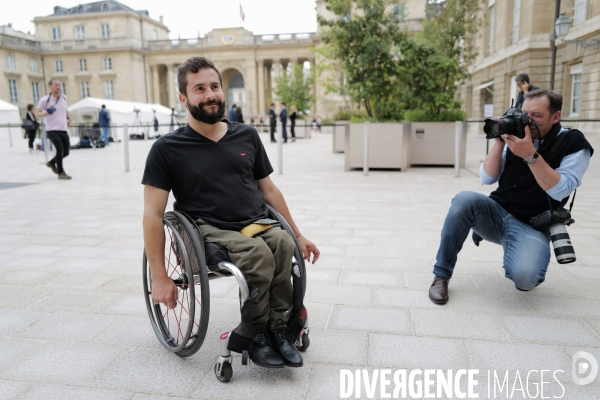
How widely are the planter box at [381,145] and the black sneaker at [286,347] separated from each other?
8.44 meters

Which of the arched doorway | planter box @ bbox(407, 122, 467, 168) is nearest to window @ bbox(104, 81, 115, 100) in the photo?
the arched doorway

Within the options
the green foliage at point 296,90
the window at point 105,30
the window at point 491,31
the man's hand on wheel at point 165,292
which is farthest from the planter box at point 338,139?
the window at point 105,30

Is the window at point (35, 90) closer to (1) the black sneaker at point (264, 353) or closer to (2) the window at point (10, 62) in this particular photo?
(2) the window at point (10, 62)

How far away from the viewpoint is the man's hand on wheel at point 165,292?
2.23 meters

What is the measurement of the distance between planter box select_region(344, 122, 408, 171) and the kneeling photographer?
7092 millimetres

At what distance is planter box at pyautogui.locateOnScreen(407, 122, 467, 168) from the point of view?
11281mm

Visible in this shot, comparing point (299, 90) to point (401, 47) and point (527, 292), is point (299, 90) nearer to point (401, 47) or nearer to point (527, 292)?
point (401, 47)

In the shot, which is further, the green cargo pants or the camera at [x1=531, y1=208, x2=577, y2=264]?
the camera at [x1=531, y1=208, x2=577, y2=264]

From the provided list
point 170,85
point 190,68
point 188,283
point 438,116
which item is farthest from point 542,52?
point 170,85

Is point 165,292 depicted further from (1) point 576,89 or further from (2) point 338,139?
(1) point 576,89

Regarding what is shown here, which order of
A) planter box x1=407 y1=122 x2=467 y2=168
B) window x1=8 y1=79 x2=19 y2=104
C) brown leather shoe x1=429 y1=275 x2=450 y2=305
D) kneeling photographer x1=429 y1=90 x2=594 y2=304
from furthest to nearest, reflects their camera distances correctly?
window x1=8 y1=79 x2=19 y2=104 → planter box x1=407 y1=122 x2=467 y2=168 → brown leather shoe x1=429 y1=275 x2=450 y2=305 → kneeling photographer x1=429 y1=90 x2=594 y2=304

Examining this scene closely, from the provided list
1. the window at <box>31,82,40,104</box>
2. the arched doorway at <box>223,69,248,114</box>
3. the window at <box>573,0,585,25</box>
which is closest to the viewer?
the window at <box>573,0,585,25</box>

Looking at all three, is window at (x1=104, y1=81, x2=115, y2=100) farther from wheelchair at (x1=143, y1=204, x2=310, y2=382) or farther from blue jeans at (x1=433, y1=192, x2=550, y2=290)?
wheelchair at (x1=143, y1=204, x2=310, y2=382)

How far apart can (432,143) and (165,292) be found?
10021 millimetres
